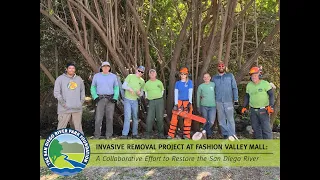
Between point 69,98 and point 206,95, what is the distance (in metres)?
1.97

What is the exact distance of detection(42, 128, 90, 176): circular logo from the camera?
4668 mm

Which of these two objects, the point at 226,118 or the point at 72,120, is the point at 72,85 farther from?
the point at 226,118

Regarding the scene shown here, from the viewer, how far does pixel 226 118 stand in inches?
203

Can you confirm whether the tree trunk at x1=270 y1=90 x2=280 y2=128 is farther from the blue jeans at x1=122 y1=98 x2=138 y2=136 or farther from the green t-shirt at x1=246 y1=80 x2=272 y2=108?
the blue jeans at x1=122 y1=98 x2=138 y2=136

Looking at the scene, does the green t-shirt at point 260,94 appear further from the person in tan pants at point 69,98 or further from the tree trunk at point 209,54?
the person in tan pants at point 69,98

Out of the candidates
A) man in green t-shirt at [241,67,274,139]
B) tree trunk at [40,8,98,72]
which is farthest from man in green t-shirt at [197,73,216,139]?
tree trunk at [40,8,98,72]

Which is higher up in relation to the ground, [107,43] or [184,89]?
[107,43]

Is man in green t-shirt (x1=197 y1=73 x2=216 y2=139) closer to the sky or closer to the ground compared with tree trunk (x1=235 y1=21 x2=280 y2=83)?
closer to the ground

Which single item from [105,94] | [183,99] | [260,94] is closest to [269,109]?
[260,94]

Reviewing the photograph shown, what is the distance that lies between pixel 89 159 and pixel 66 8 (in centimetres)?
256

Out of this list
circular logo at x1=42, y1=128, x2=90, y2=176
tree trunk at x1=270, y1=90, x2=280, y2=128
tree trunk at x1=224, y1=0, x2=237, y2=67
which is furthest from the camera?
tree trunk at x1=224, y1=0, x2=237, y2=67

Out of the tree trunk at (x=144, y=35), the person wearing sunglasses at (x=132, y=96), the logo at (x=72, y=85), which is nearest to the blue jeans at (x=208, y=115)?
the person wearing sunglasses at (x=132, y=96)

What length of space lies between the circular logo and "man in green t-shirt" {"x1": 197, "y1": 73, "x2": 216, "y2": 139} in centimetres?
174

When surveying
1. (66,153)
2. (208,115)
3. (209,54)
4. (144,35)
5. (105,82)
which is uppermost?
(144,35)
